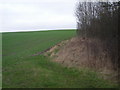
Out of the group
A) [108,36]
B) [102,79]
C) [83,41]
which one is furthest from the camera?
[83,41]

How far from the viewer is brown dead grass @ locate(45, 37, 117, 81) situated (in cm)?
1037

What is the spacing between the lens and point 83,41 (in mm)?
13805

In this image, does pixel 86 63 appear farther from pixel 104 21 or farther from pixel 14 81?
pixel 14 81

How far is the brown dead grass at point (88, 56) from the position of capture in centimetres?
1037

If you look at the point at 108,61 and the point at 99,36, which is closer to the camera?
the point at 108,61

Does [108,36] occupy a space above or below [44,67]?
above

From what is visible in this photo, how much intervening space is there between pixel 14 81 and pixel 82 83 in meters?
3.47

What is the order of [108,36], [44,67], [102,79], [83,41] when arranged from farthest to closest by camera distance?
1. [83,41]
2. [44,67]
3. [108,36]
4. [102,79]

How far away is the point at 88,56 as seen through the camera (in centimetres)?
1195

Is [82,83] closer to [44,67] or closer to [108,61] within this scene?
[108,61]

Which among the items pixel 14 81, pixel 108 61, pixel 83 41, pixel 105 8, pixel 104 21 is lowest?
pixel 14 81

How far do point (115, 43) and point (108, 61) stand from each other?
1.16m

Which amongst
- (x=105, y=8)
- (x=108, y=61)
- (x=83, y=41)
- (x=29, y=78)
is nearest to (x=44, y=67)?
(x=29, y=78)

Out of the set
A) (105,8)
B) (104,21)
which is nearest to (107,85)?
(104,21)
